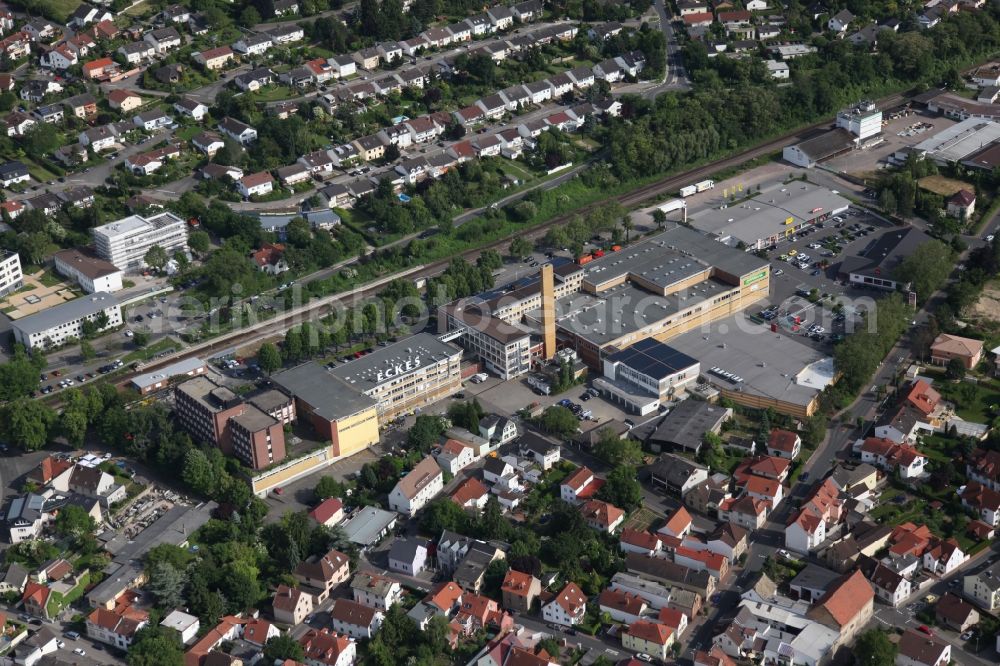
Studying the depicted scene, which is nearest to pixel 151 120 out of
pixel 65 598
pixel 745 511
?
pixel 65 598

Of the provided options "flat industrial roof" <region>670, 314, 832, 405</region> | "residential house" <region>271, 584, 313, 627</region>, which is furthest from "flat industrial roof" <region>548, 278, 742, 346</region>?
"residential house" <region>271, 584, 313, 627</region>

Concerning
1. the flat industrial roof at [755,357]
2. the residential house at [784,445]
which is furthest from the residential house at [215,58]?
the residential house at [784,445]

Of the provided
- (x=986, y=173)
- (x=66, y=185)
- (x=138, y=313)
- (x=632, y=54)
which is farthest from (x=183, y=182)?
(x=986, y=173)

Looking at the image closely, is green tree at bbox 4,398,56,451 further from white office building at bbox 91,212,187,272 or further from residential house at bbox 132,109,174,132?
residential house at bbox 132,109,174,132

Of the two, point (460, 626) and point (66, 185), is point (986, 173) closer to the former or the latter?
point (460, 626)

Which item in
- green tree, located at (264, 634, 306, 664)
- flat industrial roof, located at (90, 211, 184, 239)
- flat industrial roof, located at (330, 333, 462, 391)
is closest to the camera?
green tree, located at (264, 634, 306, 664)
